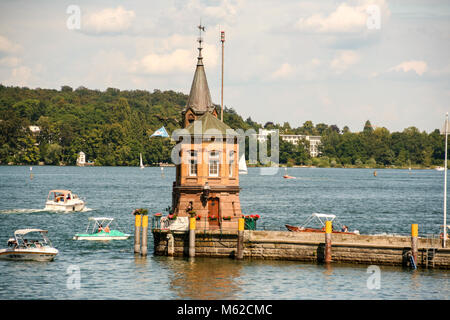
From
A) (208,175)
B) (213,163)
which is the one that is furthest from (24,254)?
(213,163)

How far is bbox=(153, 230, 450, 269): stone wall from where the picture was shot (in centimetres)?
5047

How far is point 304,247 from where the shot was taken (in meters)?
52.2

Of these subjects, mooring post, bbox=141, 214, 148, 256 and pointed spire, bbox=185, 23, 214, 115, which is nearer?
mooring post, bbox=141, 214, 148, 256

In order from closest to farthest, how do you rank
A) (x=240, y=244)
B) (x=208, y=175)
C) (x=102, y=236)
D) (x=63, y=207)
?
(x=240, y=244), (x=208, y=175), (x=102, y=236), (x=63, y=207)

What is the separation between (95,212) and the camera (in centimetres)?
9769

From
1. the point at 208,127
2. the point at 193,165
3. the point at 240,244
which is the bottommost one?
the point at 240,244

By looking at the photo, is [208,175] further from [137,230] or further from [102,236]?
[102,236]

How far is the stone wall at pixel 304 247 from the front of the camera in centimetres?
5047

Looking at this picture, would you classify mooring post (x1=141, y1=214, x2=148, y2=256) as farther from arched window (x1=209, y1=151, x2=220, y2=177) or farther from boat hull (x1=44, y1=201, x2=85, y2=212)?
boat hull (x1=44, y1=201, x2=85, y2=212)

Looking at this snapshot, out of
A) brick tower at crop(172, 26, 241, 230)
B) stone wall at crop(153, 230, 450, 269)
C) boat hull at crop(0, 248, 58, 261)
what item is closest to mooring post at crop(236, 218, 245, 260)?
stone wall at crop(153, 230, 450, 269)

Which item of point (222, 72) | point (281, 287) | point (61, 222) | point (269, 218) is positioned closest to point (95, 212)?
point (61, 222)

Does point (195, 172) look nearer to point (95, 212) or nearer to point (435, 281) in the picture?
point (435, 281)

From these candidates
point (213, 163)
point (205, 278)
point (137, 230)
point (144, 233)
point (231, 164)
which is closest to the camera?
point (205, 278)

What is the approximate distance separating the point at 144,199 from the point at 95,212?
23.7 meters
